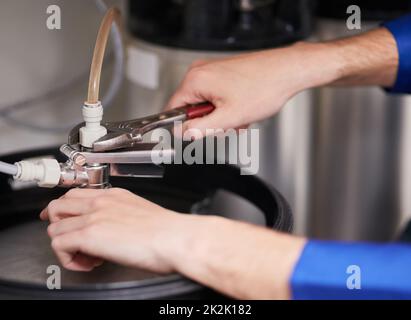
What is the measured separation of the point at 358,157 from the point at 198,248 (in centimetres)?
71

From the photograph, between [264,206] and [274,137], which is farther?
[274,137]

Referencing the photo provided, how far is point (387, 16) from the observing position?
1.26 metres

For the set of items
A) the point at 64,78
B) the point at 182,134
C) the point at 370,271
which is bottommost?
the point at 370,271

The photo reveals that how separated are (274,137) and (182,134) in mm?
369

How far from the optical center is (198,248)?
62 cm

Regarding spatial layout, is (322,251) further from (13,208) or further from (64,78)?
(64,78)

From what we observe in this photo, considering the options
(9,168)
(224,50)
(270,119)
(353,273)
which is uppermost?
(224,50)

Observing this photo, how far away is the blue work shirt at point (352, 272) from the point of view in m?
0.60

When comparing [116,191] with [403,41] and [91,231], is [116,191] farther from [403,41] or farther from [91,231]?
[403,41]

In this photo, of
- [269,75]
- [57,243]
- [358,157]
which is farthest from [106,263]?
[358,157]

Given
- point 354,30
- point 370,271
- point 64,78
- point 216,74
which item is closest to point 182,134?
point 216,74

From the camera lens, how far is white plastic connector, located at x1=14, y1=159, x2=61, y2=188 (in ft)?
2.24

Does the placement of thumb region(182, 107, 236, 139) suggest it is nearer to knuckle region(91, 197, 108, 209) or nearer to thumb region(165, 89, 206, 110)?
thumb region(165, 89, 206, 110)

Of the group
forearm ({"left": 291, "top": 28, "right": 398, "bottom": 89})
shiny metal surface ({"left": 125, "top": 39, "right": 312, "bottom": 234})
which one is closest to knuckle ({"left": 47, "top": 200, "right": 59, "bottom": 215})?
forearm ({"left": 291, "top": 28, "right": 398, "bottom": 89})
